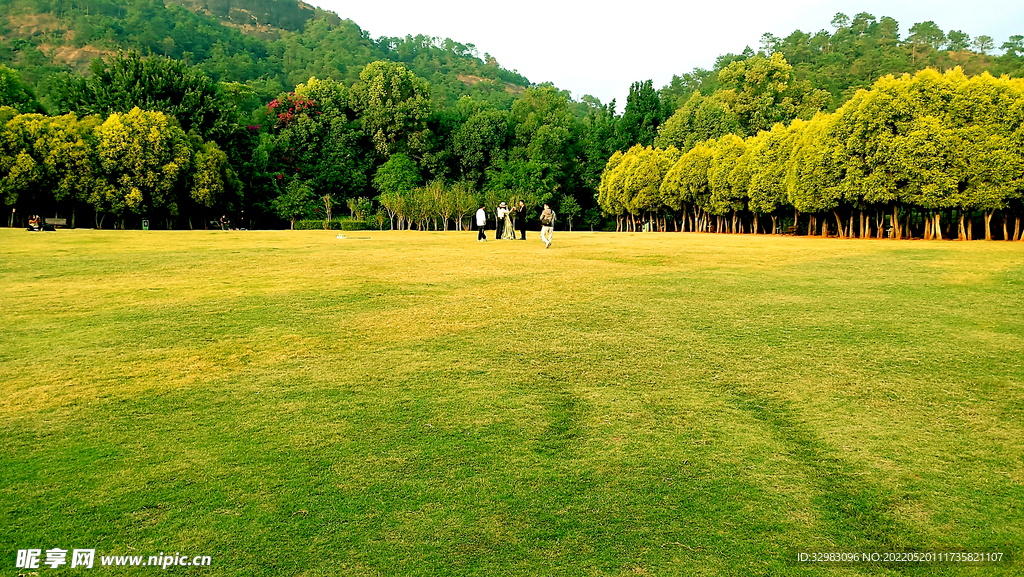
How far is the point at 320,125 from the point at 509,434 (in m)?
67.1

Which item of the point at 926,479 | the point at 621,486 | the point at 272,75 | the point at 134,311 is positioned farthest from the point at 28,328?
the point at 272,75

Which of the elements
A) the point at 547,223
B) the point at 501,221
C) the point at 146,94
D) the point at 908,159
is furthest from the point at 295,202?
the point at 908,159

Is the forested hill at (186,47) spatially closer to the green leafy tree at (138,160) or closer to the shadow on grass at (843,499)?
the green leafy tree at (138,160)

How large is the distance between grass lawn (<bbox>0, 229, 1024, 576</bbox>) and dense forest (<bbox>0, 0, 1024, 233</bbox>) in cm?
3233

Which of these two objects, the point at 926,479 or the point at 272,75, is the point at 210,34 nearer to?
the point at 272,75

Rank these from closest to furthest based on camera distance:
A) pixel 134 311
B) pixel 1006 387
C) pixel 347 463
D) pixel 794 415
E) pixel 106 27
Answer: pixel 347 463 → pixel 794 415 → pixel 1006 387 → pixel 134 311 → pixel 106 27

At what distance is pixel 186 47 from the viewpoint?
107 m

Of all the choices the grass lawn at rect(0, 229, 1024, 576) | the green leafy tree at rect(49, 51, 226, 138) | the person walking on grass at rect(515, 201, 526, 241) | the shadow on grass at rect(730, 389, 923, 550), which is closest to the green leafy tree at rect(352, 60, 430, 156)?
the person walking on grass at rect(515, 201, 526, 241)

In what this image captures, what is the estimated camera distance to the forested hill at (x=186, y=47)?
94.2 m

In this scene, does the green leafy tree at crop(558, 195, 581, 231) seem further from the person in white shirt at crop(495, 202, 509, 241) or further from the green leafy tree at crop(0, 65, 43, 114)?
the green leafy tree at crop(0, 65, 43, 114)

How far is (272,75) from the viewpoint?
345ft

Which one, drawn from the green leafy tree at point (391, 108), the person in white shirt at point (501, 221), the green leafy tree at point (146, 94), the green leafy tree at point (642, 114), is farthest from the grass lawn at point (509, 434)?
the green leafy tree at point (642, 114)

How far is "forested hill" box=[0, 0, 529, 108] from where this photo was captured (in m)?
94.2

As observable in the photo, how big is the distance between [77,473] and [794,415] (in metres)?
5.30
